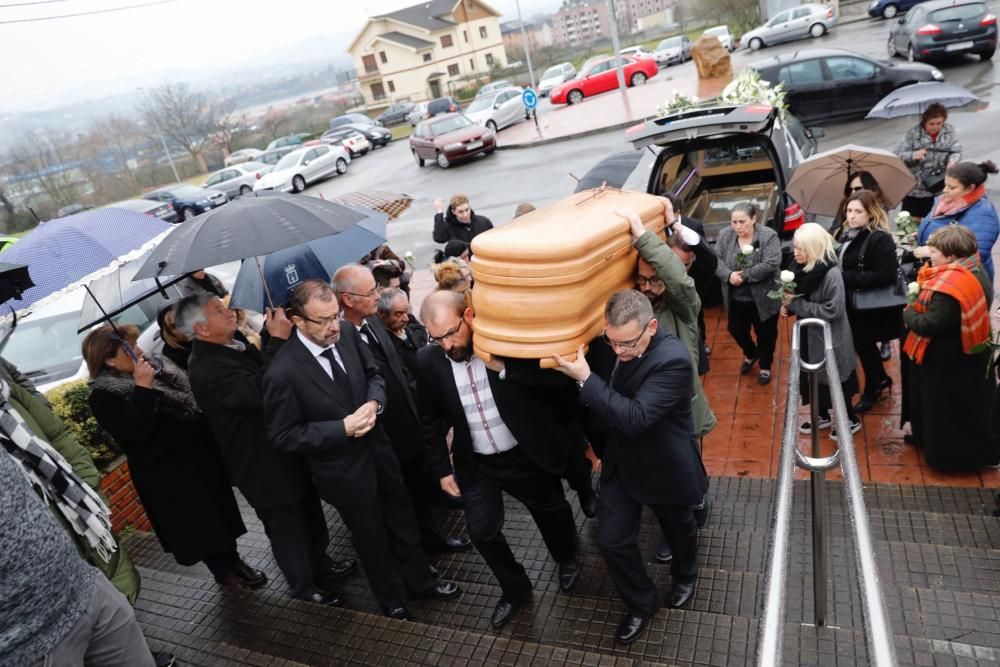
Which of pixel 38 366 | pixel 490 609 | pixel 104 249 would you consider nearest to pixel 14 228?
pixel 38 366

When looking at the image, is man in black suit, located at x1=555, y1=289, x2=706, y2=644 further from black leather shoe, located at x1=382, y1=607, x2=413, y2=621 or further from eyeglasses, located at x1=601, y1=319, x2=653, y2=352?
black leather shoe, located at x1=382, y1=607, x2=413, y2=621

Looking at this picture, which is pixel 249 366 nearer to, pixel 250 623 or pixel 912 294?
pixel 250 623

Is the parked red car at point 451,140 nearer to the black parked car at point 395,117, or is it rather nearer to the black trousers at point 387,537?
the black trousers at point 387,537

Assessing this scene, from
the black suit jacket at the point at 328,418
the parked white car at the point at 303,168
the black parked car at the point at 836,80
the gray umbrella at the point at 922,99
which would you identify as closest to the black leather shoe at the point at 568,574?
the black suit jacket at the point at 328,418

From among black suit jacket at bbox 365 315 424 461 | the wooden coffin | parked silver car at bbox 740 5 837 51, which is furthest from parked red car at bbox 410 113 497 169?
the wooden coffin

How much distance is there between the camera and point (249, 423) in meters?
3.55

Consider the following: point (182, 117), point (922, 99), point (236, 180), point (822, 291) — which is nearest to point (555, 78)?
point (236, 180)

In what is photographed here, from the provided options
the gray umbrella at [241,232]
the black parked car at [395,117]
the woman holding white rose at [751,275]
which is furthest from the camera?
the black parked car at [395,117]

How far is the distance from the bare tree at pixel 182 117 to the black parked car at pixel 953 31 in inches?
1870

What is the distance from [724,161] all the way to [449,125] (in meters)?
14.9

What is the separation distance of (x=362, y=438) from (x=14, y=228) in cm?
3594

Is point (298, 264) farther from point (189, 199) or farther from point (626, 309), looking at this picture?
point (189, 199)

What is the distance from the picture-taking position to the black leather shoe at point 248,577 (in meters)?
4.16

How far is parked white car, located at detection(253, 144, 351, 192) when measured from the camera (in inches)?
890
